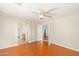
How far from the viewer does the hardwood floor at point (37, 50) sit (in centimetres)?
165

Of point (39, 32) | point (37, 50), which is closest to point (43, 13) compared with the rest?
point (39, 32)

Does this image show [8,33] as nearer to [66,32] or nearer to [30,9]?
[30,9]

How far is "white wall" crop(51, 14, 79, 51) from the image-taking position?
5.76 feet

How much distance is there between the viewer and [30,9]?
5.30ft

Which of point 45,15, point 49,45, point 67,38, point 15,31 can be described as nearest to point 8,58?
point 15,31

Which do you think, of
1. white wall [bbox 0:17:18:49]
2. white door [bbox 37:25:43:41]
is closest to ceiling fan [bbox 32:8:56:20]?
white door [bbox 37:25:43:41]

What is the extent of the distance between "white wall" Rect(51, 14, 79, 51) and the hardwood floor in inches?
5.3

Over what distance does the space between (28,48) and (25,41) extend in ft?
0.57

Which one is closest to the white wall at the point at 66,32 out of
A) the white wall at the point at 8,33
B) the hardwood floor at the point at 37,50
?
the hardwood floor at the point at 37,50

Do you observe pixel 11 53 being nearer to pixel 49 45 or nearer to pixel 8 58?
pixel 8 58

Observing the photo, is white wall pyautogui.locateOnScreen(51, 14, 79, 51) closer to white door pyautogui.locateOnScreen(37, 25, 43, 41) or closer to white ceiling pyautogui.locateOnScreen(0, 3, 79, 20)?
white ceiling pyautogui.locateOnScreen(0, 3, 79, 20)

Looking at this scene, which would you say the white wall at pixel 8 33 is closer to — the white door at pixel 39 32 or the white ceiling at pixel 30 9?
the white ceiling at pixel 30 9

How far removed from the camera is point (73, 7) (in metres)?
1.58

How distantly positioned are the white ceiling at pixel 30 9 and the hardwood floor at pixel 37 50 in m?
0.60
